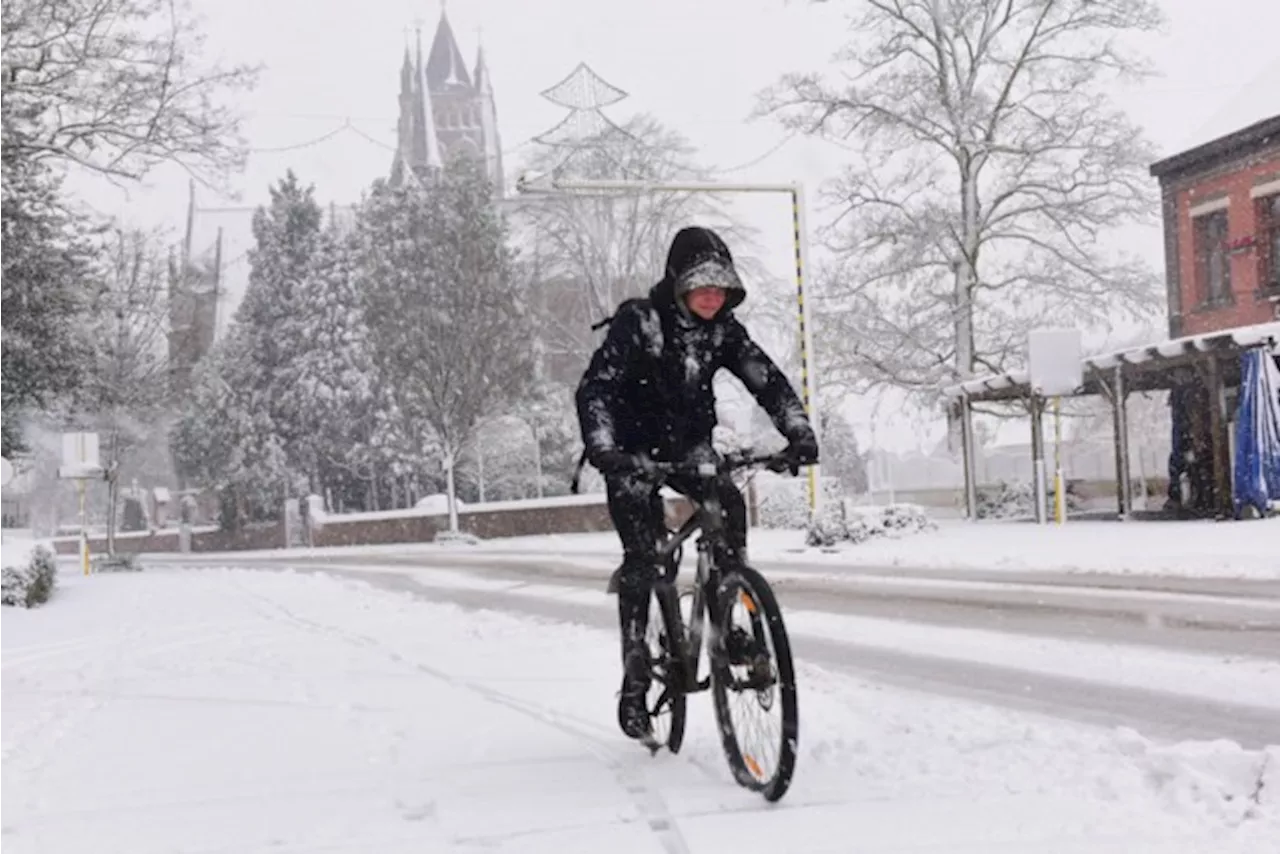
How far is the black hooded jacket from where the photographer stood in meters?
4.15

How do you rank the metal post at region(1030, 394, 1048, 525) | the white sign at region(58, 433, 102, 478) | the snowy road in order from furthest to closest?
1. the white sign at region(58, 433, 102, 478)
2. the metal post at region(1030, 394, 1048, 525)
3. the snowy road

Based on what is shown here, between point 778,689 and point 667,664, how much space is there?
2.22 ft

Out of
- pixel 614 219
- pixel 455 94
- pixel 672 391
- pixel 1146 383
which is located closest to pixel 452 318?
pixel 614 219

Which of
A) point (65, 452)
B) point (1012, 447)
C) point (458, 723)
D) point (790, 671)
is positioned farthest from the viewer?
point (1012, 447)

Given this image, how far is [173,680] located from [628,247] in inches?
1245

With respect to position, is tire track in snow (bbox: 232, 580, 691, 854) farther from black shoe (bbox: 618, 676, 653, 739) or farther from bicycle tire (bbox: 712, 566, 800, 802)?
bicycle tire (bbox: 712, 566, 800, 802)

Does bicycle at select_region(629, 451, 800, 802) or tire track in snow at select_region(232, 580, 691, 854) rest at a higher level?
bicycle at select_region(629, 451, 800, 802)

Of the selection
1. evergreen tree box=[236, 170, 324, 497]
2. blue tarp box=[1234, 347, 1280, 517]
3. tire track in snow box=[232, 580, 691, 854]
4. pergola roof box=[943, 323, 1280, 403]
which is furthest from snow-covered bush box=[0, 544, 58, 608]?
evergreen tree box=[236, 170, 324, 497]

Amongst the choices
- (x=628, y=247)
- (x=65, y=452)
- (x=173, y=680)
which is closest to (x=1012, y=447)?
(x=628, y=247)

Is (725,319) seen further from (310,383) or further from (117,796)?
(310,383)

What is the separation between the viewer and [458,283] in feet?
122

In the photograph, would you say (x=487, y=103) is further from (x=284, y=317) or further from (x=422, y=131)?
(x=284, y=317)

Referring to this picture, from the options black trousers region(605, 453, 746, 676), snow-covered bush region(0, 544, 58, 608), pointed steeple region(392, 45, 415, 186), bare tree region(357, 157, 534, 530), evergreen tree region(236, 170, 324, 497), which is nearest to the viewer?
black trousers region(605, 453, 746, 676)

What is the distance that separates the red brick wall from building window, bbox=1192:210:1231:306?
0.33 feet
